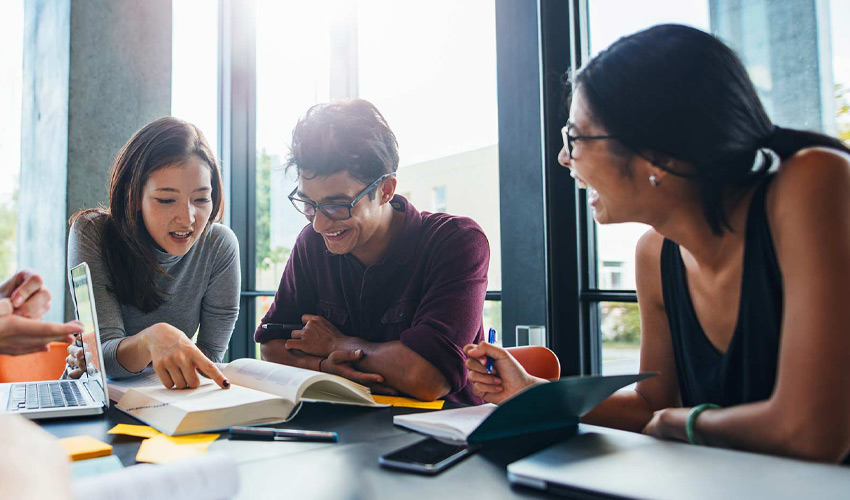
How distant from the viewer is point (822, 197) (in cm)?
89

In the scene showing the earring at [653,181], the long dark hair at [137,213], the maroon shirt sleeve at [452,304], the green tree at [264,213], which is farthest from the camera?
the green tree at [264,213]

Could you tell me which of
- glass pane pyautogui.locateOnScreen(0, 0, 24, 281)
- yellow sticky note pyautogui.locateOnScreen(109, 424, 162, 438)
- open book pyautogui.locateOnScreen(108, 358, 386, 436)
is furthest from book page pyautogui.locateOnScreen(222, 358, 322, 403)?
glass pane pyautogui.locateOnScreen(0, 0, 24, 281)

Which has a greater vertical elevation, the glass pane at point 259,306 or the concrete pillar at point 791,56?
the concrete pillar at point 791,56

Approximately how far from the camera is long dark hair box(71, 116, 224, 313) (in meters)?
1.94

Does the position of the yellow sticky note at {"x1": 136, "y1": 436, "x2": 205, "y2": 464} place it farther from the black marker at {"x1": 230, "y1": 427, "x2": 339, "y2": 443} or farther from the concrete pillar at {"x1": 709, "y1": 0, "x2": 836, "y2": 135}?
the concrete pillar at {"x1": 709, "y1": 0, "x2": 836, "y2": 135}

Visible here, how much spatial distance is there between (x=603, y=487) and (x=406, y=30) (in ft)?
11.2

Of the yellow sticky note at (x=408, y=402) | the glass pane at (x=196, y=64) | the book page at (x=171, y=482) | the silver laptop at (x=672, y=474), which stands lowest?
the yellow sticky note at (x=408, y=402)

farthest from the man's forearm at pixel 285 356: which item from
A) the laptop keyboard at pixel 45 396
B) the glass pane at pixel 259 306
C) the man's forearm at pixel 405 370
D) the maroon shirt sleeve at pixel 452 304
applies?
the glass pane at pixel 259 306

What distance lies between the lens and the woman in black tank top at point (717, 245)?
0.85m

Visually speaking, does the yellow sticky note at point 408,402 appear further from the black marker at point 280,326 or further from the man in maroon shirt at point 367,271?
the black marker at point 280,326

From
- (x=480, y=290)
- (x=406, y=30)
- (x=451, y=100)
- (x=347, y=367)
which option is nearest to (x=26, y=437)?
(x=347, y=367)

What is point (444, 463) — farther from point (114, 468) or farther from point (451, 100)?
point (451, 100)

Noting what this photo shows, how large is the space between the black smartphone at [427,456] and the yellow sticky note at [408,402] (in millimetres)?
373

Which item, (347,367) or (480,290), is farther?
(480,290)
